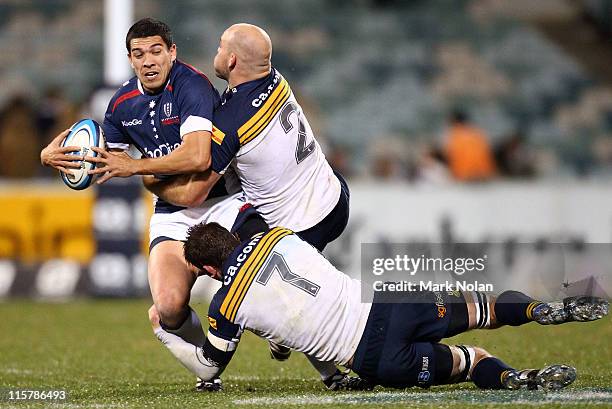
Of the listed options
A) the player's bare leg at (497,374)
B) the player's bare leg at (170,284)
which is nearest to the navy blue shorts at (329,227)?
the player's bare leg at (170,284)

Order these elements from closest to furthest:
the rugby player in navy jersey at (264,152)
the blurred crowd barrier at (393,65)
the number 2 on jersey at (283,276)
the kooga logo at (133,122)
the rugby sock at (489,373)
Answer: the number 2 on jersey at (283,276), the rugby sock at (489,373), the rugby player in navy jersey at (264,152), the kooga logo at (133,122), the blurred crowd barrier at (393,65)

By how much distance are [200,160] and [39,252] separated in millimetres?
7564

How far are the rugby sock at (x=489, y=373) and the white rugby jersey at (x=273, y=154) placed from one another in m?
1.46

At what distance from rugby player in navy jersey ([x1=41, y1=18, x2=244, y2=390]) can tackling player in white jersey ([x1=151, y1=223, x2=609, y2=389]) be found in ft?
2.18

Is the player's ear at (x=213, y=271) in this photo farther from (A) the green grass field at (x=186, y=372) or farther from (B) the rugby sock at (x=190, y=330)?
(B) the rugby sock at (x=190, y=330)

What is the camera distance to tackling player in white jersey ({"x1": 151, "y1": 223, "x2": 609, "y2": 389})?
5969 millimetres

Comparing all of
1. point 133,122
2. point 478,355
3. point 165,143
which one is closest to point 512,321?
point 478,355

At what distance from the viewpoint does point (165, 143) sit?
707 centimetres

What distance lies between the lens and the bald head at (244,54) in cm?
688

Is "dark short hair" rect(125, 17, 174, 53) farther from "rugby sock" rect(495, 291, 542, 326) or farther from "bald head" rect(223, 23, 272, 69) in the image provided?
"rugby sock" rect(495, 291, 542, 326)

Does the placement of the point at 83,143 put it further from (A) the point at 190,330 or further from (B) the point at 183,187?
(A) the point at 190,330

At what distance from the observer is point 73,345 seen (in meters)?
9.41

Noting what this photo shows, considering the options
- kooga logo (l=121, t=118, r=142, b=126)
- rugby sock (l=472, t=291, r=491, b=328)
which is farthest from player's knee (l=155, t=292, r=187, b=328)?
rugby sock (l=472, t=291, r=491, b=328)

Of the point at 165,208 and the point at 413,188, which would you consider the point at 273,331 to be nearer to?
the point at 165,208
